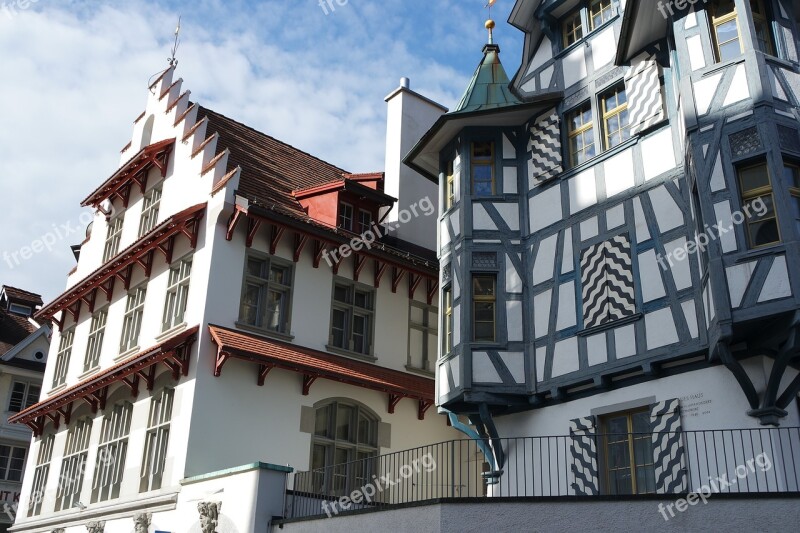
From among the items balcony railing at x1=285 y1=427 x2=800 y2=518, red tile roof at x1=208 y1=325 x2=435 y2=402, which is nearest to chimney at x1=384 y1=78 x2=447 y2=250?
red tile roof at x1=208 y1=325 x2=435 y2=402

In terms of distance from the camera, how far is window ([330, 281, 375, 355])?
876 inches

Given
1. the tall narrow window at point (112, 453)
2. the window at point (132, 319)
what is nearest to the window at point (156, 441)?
the tall narrow window at point (112, 453)

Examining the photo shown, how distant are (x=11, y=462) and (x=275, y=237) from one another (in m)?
20.7

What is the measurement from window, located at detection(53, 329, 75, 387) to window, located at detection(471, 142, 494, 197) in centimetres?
1575

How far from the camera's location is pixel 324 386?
21.0 meters

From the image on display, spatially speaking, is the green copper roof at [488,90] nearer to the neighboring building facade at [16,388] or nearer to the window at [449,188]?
the window at [449,188]

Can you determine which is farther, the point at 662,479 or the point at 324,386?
the point at 324,386

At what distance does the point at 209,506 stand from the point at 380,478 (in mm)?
4187

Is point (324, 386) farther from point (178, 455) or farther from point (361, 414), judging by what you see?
point (178, 455)

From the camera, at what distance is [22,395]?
3662 centimetres

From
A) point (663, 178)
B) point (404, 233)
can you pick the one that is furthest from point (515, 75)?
point (404, 233)

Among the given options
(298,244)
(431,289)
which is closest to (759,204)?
(298,244)

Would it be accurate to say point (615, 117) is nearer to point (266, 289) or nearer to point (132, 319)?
point (266, 289)

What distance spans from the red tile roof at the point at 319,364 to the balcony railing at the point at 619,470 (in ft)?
8.18
